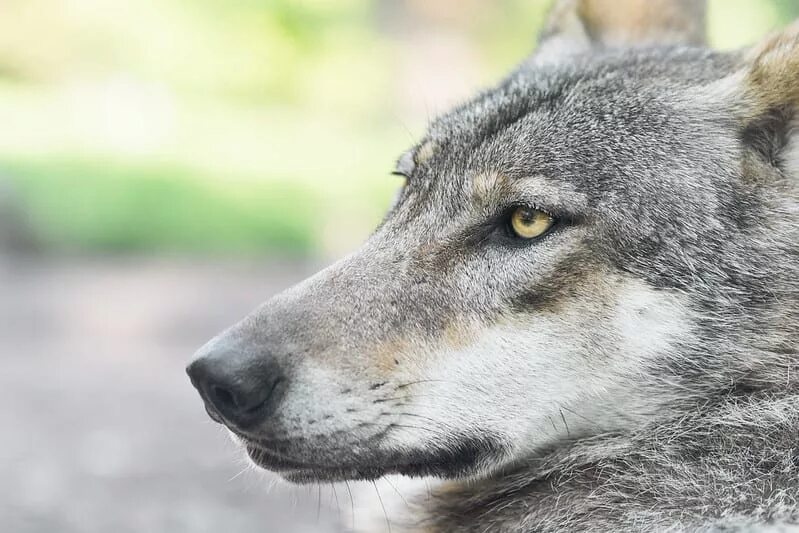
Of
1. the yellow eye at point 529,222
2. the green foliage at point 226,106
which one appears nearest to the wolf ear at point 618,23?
the yellow eye at point 529,222

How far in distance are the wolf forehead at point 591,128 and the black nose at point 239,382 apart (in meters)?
Answer: 1.21

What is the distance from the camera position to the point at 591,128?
3879mm

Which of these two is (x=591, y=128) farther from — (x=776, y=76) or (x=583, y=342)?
(x=583, y=342)

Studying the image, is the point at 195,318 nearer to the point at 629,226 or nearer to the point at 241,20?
the point at 629,226

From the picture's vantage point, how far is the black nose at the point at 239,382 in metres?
3.37

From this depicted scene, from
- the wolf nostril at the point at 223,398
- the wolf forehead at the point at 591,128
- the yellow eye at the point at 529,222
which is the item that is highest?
the wolf forehead at the point at 591,128

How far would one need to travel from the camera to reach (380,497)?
171 inches

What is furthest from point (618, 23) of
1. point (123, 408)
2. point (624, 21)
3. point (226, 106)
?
point (226, 106)

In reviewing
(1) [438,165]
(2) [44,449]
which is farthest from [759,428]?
(2) [44,449]

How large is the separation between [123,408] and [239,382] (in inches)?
327

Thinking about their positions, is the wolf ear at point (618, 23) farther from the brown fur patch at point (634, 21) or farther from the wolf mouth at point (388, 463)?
the wolf mouth at point (388, 463)

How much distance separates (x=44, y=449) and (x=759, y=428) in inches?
296

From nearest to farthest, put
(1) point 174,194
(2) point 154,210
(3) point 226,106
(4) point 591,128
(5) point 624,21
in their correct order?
1. (4) point 591,128
2. (5) point 624,21
3. (2) point 154,210
4. (1) point 174,194
5. (3) point 226,106

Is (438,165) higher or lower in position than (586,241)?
higher
